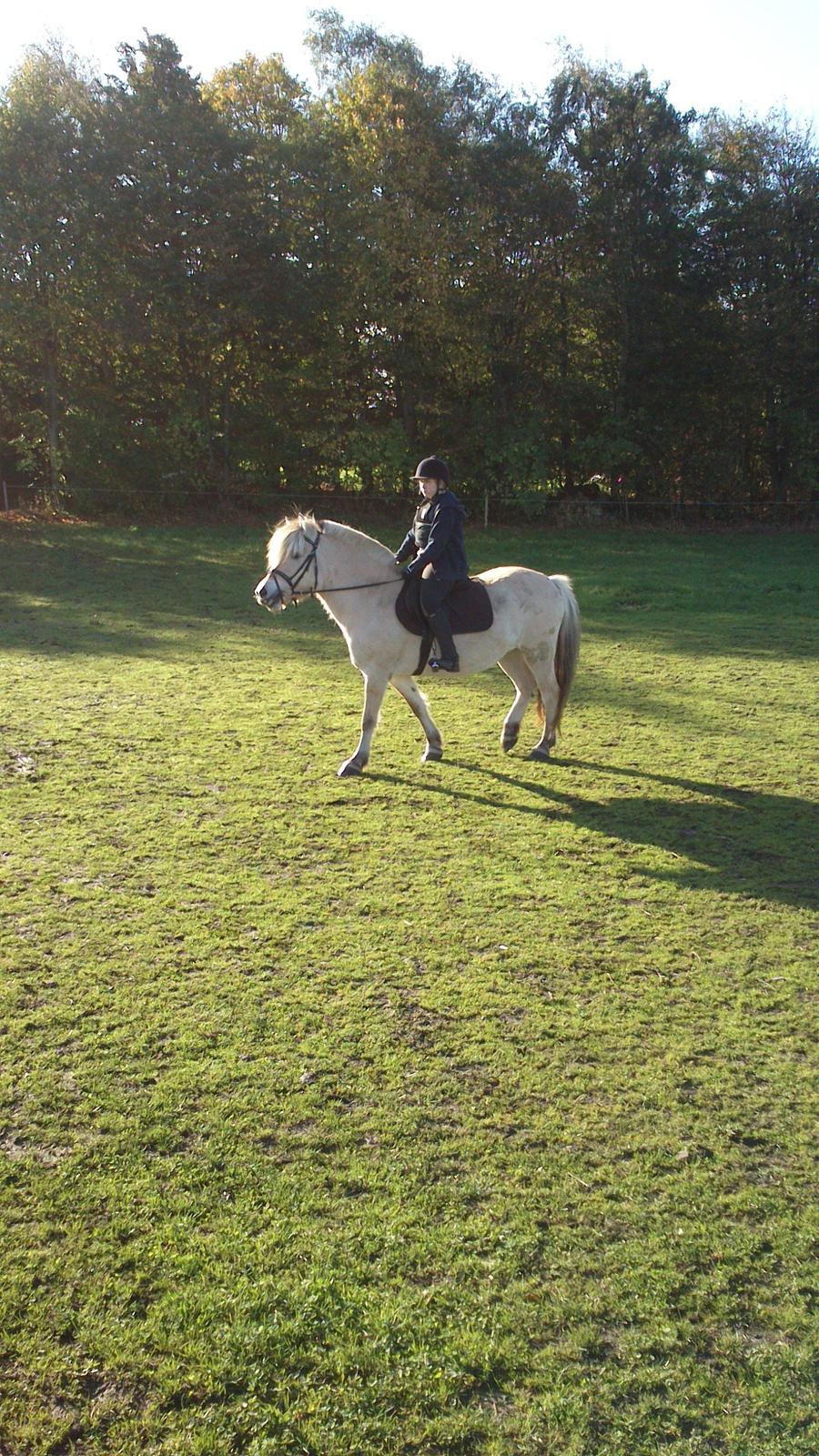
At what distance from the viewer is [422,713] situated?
709 cm

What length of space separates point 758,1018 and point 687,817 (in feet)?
7.47

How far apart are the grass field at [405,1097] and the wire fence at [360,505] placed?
542 inches

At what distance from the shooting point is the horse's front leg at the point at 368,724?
6.75m

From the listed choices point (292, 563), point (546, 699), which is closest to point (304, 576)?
point (292, 563)

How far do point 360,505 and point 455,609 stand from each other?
15.1m

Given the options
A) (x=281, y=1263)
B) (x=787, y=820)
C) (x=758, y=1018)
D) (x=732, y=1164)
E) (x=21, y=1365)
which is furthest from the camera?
(x=787, y=820)

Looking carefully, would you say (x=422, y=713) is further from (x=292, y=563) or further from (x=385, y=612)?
(x=292, y=563)

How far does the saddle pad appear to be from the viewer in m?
6.61

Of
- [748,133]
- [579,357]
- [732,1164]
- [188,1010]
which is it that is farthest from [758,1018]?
[748,133]

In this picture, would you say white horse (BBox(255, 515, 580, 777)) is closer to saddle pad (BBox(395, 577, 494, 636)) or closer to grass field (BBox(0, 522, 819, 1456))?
saddle pad (BBox(395, 577, 494, 636))

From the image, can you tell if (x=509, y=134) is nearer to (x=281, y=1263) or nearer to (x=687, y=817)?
(x=687, y=817)

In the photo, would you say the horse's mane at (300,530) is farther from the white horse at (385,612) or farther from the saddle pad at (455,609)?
the saddle pad at (455,609)

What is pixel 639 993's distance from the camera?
4.07m

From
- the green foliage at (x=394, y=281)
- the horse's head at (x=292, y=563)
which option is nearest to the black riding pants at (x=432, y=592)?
the horse's head at (x=292, y=563)
